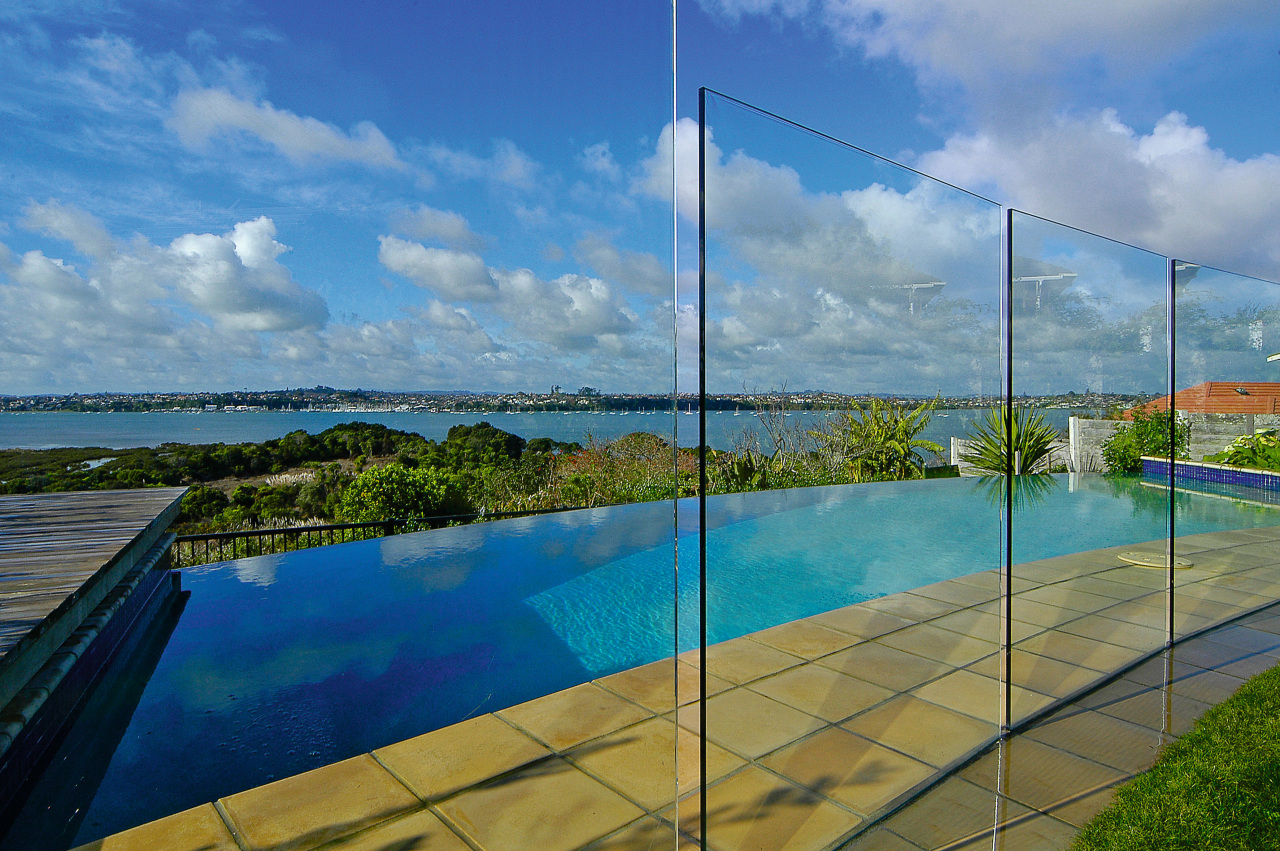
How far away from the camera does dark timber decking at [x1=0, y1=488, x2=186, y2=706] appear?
2.13 meters

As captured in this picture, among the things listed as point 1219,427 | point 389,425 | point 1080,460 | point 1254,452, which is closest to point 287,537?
point 389,425

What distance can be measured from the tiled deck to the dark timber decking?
0.79 m

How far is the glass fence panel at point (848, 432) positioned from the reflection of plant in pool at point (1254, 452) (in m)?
1.97

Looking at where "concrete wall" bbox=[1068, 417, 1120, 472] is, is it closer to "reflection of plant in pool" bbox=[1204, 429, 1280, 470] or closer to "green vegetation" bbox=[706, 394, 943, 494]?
"green vegetation" bbox=[706, 394, 943, 494]

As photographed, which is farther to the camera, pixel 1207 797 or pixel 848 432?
pixel 848 432

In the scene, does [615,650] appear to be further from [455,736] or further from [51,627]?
[51,627]

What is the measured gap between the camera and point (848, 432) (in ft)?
7.84

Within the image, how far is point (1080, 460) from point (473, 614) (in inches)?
150

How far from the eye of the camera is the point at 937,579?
2465mm

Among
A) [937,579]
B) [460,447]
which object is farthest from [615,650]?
[460,447]

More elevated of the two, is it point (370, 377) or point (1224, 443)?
point (370, 377)

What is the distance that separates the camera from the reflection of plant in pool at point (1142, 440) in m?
2.97

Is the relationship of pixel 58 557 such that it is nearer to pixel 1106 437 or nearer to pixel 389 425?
pixel 1106 437

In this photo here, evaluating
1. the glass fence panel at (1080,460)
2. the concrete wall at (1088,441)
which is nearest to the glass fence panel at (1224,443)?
the glass fence panel at (1080,460)
